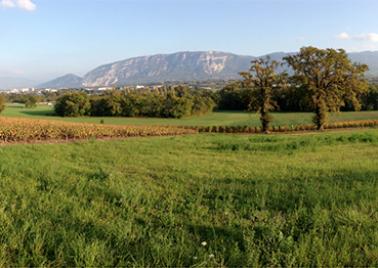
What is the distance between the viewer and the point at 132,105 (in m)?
85.6

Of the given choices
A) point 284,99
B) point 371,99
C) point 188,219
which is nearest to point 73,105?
point 284,99

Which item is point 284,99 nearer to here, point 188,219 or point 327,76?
point 327,76

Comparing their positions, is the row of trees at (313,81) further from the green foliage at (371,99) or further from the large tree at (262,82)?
the green foliage at (371,99)

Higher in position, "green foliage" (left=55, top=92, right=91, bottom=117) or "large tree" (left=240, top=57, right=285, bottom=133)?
"large tree" (left=240, top=57, right=285, bottom=133)

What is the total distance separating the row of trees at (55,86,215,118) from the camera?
84688 mm

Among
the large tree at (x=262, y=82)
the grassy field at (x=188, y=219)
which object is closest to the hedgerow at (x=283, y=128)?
the large tree at (x=262, y=82)

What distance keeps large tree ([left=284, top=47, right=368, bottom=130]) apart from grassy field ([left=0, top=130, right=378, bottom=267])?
4298cm

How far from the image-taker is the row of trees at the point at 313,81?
50281 mm

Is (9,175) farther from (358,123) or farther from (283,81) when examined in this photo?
(358,123)

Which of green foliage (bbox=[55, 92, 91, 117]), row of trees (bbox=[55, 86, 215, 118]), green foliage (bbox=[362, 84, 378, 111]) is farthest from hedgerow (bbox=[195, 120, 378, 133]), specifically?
green foliage (bbox=[55, 92, 91, 117])

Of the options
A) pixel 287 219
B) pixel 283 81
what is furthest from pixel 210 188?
pixel 283 81

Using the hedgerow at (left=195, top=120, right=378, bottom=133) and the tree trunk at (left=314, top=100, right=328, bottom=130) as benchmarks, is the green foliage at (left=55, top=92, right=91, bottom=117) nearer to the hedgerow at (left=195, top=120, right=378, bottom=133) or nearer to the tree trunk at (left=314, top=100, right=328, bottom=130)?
the hedgerow at (left=195, top=120, right=378, bottom=133)

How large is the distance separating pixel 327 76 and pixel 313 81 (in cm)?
182

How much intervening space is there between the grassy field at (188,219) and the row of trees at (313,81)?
43103 mm
